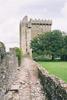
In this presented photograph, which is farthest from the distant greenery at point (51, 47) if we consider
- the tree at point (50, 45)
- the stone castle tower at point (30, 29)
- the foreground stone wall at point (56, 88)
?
the foreground stone wall at point (56, 88)

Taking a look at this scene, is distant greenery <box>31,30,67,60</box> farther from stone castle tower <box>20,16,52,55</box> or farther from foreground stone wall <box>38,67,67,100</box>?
foreground stone wall <box>38,67,67,100</box>

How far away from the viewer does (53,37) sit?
8525cm

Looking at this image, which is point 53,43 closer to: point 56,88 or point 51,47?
point 51,47

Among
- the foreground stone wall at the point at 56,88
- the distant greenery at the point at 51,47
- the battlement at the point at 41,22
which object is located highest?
the battlement at the point at 41,22

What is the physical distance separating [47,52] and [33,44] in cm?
714

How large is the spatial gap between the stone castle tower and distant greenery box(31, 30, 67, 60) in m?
20.7

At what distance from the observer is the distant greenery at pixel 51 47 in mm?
81875

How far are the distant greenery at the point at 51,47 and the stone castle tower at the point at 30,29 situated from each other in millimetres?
20747

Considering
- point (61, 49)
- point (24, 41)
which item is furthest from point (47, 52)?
point (24, 41)

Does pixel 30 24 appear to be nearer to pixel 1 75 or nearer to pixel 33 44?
pixel 33 44

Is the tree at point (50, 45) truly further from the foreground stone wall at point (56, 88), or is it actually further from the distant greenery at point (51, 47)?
the foreground stone wall at point (56, 88)

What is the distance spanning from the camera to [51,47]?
8306 cm

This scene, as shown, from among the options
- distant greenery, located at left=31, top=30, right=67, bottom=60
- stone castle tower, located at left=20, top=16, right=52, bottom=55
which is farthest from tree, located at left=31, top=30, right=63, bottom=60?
stone castle tower, located at left=20, top=16, right=52, bottom=55

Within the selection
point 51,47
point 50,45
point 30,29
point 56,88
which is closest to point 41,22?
point 30,29
